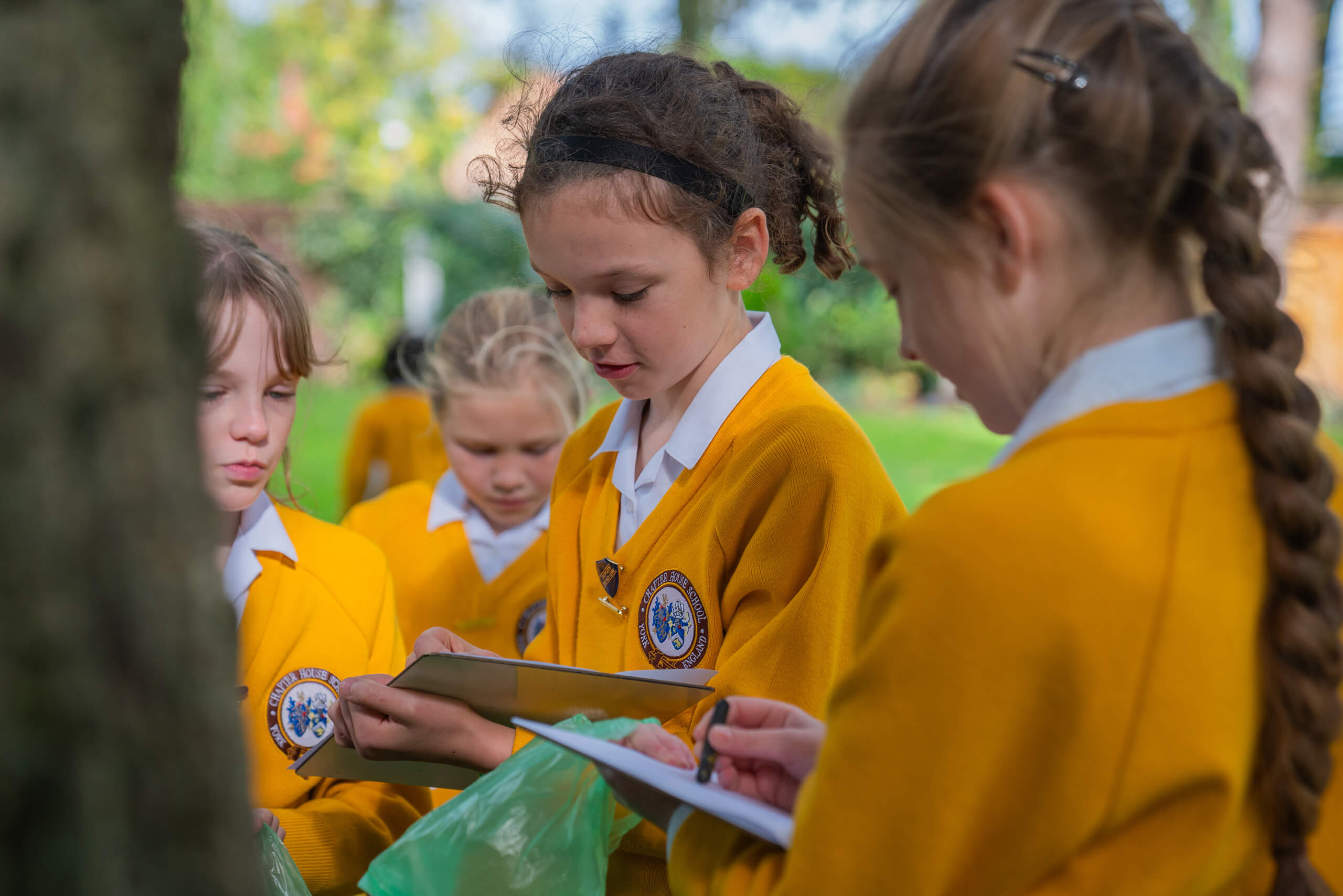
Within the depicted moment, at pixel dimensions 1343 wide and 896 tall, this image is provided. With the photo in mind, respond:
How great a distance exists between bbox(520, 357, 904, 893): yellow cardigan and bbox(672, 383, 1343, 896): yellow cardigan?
0.63 meters

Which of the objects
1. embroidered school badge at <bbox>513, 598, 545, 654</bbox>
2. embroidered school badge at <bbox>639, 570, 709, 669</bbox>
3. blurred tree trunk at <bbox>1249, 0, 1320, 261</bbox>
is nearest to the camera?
embroidered school badge at <bbox>639, 570, 709, 669</bbox>

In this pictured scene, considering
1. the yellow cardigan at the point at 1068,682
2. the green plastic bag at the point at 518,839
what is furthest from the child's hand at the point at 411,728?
the yellow cardigan at the point at 1068,682

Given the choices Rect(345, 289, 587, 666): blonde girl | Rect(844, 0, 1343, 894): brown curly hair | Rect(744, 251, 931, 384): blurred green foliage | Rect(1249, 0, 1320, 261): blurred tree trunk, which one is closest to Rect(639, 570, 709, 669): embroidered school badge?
Rect(844, 0, 1343, 894): brown curly hair

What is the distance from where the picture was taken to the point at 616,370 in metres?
1.92

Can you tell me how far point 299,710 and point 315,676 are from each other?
0.21 feet

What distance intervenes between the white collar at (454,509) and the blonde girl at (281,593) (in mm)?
802

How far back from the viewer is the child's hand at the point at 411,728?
1695 millimetres

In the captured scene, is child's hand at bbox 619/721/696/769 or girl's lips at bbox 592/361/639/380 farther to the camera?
girl's lips at bbox 592/361/639/380

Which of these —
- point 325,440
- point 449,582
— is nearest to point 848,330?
point 325,440

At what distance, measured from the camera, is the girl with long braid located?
0.95 m

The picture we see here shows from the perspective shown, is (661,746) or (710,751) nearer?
(710,751)

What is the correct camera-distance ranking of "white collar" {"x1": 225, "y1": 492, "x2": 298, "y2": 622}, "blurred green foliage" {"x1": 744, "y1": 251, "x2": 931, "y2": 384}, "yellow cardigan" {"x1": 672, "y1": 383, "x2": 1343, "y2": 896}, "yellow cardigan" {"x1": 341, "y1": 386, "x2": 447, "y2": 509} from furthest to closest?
"blurred green foliage" {"x1": 744, "y1": 251, "x2": 931, "y2": 384} < "yellow cardigan" {"x1": 341, "y1": 386, "x2": 447, "y2": 509} < "white collar" {"x1": 225, "y1": 492, "x2": 298, "y2": 622} < "yellow cardigan" {"x1": 672, "y1": 383, "x2": 1343, "y2": 896}

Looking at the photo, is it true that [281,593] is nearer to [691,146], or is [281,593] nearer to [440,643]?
[440,643]

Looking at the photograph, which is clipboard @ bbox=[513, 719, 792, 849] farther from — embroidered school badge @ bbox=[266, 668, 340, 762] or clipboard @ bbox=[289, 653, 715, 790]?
embroidered school badge @ bbox=[266, 668, 340, 762]
